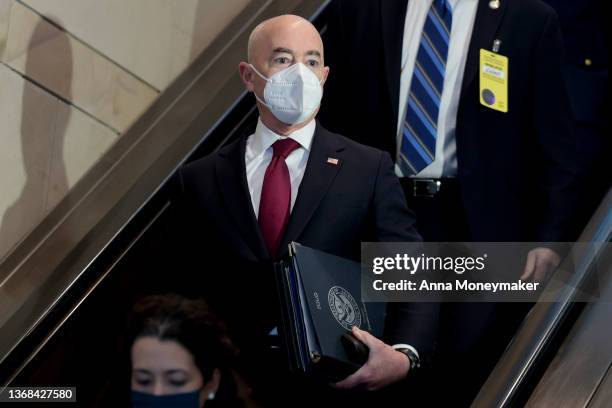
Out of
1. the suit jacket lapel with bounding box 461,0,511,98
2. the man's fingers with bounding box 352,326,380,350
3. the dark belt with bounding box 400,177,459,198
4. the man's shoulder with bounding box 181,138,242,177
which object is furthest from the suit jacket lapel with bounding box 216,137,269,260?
the suit jacket lapel with bounding box 461,0,511,98

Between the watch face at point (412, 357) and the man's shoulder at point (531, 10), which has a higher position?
the man's shoulder at point (531, 10)

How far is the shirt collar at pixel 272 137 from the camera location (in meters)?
2.78

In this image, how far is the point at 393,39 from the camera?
3285 mm

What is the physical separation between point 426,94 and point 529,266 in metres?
0.60

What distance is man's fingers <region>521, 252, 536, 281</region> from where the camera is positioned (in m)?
2.96

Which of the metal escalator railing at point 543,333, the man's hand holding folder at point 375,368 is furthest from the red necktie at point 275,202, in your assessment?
the metal escalator railing at point 543,333

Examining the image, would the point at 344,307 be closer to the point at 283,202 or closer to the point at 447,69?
the point at 283,202

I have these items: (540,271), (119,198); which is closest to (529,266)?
(540,271)

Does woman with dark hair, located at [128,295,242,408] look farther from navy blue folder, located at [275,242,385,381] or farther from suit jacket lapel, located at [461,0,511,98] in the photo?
suit jacket lapel, located at [461,0,511,98]

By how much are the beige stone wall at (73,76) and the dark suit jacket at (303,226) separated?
141 cm

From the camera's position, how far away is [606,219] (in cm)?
285

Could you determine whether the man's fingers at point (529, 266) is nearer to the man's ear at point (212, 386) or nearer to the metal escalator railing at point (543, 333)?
the metal escalator railing at point (543, 333)

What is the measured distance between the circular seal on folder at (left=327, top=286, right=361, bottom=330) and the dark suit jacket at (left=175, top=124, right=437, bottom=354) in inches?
5.6

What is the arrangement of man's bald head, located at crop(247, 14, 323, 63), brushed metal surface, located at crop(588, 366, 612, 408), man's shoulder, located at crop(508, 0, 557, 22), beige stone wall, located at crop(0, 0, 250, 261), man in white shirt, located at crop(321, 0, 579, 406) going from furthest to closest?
beige stone wall, located at crop(0, 0, 250, 261)
man's shoulder, located at crop(508, 0, 557, 22)
man in white shirt, located at crop(321, 0, 579, 406)
man's bald head, located at crop(247, 14, 323, 63)
brushed metal surface, located at crop(588, 366, 612, 408)
